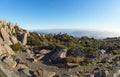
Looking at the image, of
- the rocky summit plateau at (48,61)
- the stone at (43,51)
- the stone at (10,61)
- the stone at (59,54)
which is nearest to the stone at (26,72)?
the rocky summit plateau at (48,61)

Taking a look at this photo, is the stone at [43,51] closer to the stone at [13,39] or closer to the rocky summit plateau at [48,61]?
the rocky summit plateau at [48,61]

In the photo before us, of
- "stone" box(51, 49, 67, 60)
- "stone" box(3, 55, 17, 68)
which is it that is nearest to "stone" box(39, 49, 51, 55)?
"stone" box(51, 49, 67, 60)

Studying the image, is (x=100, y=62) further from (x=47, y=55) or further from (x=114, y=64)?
(x=47, y=55)

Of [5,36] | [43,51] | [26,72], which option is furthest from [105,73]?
[5,36]

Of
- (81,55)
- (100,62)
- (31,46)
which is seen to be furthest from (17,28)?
(100,62)

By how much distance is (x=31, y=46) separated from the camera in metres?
82.1

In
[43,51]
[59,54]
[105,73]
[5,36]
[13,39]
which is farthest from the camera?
[13,39]

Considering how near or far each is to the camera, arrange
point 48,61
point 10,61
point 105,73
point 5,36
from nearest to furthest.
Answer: point 105,73 → point 10,61 → point 48,61 → point 5,36

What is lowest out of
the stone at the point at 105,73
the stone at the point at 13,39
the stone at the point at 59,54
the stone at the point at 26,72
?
the stone at the point at 105,73

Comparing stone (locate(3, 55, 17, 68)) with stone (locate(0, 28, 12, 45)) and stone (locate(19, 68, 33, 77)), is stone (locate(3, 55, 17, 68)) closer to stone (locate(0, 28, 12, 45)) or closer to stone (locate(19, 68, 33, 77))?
stone (locate(19, 68, 33, 77))

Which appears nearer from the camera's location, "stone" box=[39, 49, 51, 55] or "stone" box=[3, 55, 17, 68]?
"stone" box=[3, 55, 17, 68]

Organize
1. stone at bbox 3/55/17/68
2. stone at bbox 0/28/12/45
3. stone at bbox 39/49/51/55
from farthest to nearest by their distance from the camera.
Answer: stone at bbox 0/28/12/45
stone at bbox 39/49/51/55
stone at bbox 3/55/17/68

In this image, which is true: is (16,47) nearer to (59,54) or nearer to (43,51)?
(43,51)

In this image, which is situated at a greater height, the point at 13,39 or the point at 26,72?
the point at 13,39
